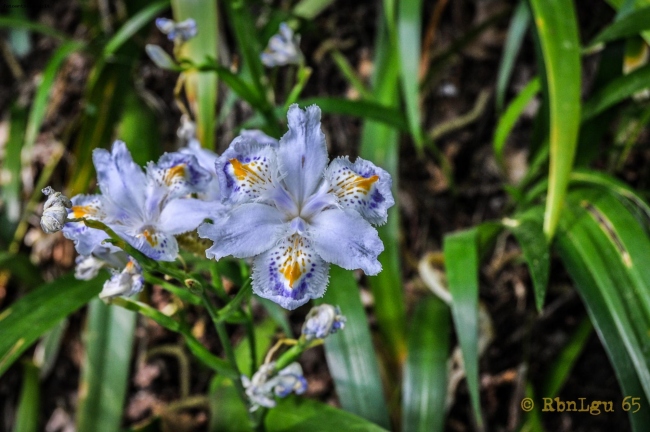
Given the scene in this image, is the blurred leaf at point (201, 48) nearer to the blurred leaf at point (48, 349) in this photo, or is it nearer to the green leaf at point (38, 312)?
the green leaf at point (38, 312)

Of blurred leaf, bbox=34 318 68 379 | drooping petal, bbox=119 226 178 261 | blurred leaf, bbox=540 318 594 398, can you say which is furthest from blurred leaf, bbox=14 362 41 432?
blurred leaf, bbox=540 318 594 398

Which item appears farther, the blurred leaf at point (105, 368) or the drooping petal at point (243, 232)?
the blurred leaf at point (105, 368)

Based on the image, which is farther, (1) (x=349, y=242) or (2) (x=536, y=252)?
(2) (x=536, y=252)

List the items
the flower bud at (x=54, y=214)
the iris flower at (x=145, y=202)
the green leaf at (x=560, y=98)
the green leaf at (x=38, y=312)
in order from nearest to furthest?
the flower bud at (x=54, y=214) < the iris flower at (x=145, y=202) < the green leaf at (x=38, y=312) < the green leaf at (x=560, y=98)

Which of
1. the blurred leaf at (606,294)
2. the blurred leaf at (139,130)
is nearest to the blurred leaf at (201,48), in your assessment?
the blurred leaf at (139,130)

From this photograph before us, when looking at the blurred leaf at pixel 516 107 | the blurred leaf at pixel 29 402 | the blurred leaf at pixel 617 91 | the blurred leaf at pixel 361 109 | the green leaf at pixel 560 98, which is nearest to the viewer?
the green leaf at pixel 560 98

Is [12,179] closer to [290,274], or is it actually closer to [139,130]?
[139,130]

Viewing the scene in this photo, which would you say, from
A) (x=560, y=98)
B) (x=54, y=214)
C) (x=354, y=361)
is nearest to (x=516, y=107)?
(x=560, y=98)
